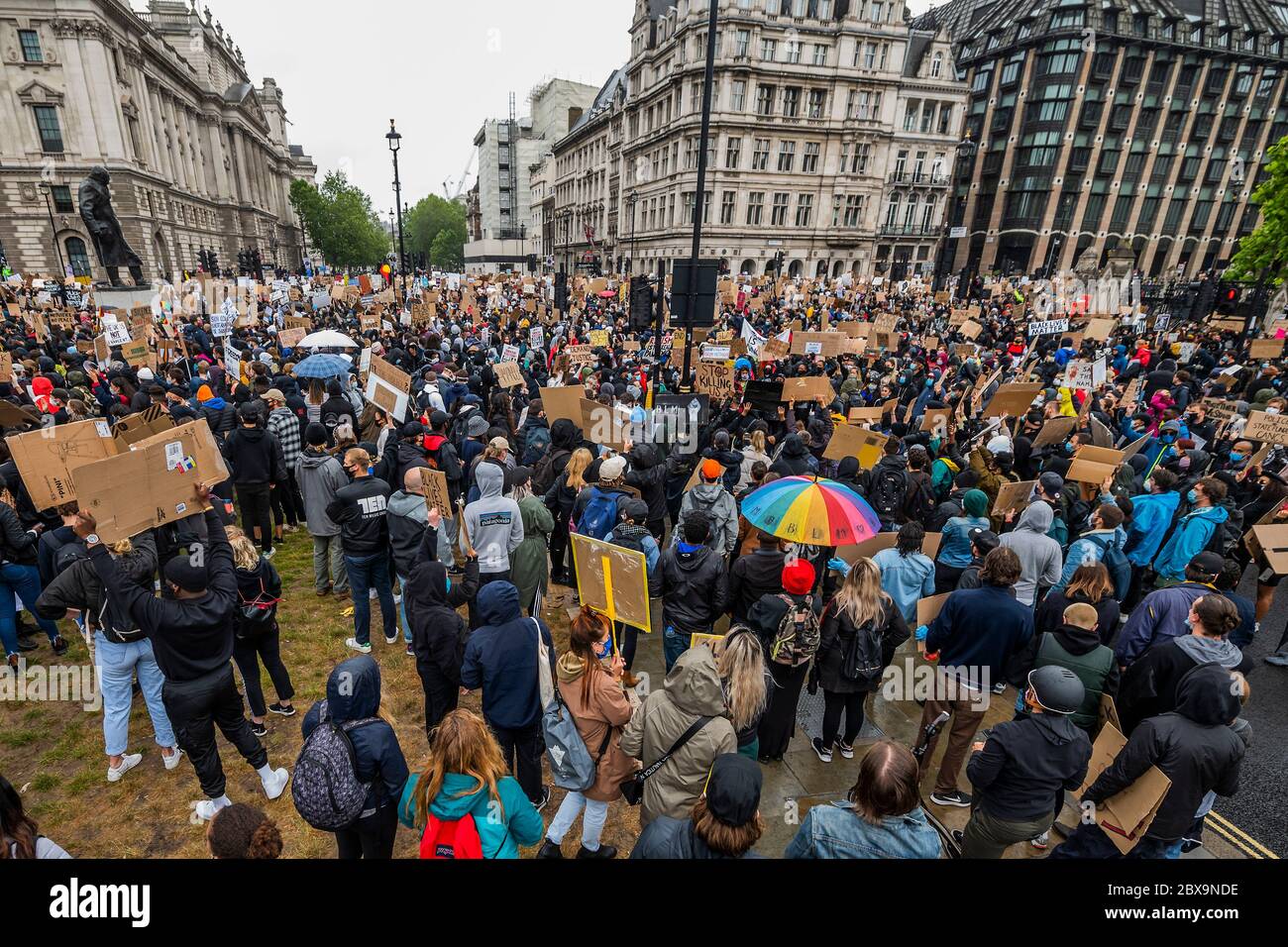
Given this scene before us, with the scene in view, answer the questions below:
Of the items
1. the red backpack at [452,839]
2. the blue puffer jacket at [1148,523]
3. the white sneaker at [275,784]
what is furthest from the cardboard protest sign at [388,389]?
the blue puffer jacket at [1148,523]

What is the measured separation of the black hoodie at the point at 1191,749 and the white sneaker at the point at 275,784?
5.55 metres

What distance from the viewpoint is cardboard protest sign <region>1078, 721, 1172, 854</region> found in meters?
3.07

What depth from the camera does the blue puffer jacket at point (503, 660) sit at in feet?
12.5

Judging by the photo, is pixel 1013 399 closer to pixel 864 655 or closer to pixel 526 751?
pixel 864 655

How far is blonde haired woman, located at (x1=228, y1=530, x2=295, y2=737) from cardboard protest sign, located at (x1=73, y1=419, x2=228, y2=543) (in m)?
0.48

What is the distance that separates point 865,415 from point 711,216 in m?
51.4

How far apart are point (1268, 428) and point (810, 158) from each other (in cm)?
5670

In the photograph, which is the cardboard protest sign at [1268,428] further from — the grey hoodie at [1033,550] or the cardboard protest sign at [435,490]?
the cardboard protest sign at [435,490]

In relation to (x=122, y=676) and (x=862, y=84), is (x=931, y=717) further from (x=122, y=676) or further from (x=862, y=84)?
(x=862, y=84)

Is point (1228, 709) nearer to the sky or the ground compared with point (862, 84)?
nearer to the ground

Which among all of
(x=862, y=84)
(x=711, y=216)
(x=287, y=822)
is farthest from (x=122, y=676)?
(x=862, y=84)

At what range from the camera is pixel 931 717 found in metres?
4.75

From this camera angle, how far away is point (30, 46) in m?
42.7

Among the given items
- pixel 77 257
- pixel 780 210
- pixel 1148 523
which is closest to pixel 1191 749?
pixel 1148 523
